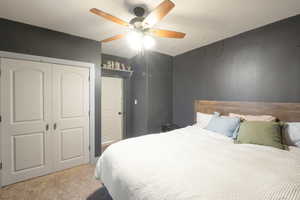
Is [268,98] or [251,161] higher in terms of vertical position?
[268,98]

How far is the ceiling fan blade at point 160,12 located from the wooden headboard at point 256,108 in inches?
78.2

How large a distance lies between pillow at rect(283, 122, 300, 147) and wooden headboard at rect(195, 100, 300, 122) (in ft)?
0.65

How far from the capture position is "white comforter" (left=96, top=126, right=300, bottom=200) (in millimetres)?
862

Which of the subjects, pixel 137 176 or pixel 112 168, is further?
pixel 112 168

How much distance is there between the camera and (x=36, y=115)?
2229mm

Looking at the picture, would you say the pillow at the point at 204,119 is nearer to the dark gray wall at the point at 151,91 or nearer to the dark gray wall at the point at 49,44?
the dark gray wall at the point at 151,91

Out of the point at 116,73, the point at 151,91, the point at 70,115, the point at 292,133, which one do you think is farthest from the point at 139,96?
the point at 292,133

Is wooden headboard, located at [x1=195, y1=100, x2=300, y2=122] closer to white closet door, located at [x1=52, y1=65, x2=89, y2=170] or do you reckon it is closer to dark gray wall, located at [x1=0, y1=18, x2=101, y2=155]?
dark gray wall, located at [x1=0, y1=18, x2=101, y2=155]

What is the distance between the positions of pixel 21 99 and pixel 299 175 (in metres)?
3.31

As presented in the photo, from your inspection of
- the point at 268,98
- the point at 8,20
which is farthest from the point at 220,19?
the point at 8,20

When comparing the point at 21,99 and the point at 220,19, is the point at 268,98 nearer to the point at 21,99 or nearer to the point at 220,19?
the point at 220,19

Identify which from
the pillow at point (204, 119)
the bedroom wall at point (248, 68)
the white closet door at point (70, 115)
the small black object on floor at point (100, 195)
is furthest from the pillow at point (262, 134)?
the white closet door at point (70, 115)

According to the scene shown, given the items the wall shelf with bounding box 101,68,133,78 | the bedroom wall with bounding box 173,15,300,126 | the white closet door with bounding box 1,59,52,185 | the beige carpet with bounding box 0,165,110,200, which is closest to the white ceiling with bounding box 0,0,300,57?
the bedroom wall with bounding box 173,15,300,126

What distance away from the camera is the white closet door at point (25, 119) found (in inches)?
79.4
